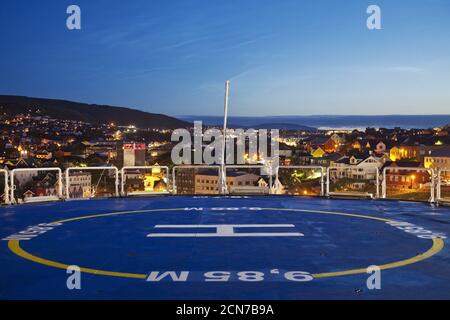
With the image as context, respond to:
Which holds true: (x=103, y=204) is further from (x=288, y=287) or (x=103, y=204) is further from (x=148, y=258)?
(x=288, y=287)

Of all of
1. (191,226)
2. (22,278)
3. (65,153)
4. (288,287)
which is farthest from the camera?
(65,153)

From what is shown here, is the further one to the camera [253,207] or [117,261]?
[253,207]

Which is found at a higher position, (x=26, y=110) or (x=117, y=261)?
(x=26, y=110)

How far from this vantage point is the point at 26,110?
372 ft

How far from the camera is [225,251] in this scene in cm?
820

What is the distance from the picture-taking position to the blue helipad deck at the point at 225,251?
6.13 m

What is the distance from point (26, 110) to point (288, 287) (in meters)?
116

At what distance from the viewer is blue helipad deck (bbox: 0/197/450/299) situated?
6.13m
